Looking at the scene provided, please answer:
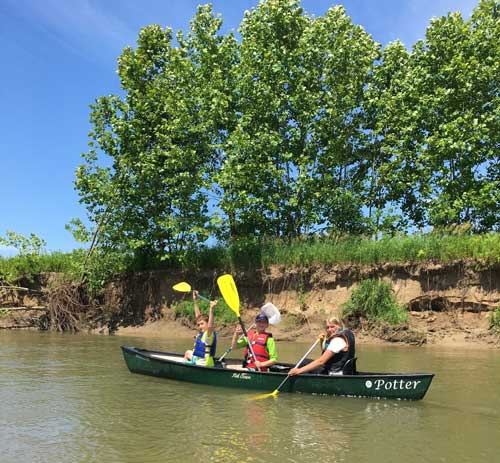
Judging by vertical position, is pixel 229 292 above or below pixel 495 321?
above

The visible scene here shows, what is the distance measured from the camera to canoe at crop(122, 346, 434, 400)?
9352 millimetres

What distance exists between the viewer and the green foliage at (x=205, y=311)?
65.9 feet

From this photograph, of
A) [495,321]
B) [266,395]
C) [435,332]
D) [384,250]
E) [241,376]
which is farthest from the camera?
[384,250]

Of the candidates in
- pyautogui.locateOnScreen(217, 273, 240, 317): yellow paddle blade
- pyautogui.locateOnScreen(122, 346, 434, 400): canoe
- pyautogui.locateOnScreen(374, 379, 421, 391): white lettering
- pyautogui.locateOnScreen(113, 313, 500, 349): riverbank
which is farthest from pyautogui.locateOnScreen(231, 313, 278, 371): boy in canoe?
pyautogui.locateOnScreen(113, 313, 500, 349): riverbank

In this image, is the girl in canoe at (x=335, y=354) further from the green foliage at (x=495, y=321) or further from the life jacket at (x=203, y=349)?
the green foliage at (x=495, y=321)

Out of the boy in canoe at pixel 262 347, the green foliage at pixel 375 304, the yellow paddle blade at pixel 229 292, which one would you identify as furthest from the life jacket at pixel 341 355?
the green foliage at pixel 375 304

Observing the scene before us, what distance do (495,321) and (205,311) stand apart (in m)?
9.88

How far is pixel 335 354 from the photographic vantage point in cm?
1008

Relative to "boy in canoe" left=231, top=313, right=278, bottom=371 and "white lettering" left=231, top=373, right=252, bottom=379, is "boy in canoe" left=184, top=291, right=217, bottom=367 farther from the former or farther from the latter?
"white lettering" left=231, top=373, right=252, bottom=379

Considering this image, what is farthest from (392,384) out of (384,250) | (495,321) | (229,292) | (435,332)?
(384,250)

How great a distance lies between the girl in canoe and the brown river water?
569mm

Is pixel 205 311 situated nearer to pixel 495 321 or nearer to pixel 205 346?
pixel 205 346

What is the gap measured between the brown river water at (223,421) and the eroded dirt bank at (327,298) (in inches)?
184

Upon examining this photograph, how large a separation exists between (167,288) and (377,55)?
1258 cm
